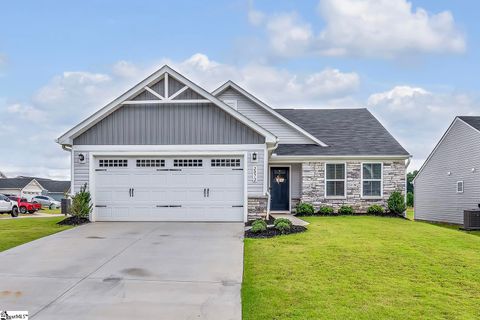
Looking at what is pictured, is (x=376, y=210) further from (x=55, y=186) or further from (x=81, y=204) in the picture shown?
(x=55, y=186)

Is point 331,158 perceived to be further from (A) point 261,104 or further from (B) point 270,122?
(A) point 261,104

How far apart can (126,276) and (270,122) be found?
13.3m

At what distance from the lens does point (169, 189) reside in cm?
1409

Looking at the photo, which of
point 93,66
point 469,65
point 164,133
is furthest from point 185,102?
point 469,65

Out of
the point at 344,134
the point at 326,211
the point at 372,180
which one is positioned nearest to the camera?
the point at 326,211

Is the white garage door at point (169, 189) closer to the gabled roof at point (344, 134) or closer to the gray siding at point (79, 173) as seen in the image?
the gray siding at point (79, 173)

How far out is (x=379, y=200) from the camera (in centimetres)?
1809

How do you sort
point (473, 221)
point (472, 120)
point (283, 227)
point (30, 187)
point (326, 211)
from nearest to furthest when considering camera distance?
1. point (283, 227)
2. point (473, 221)
3. point (326, 211)
4. point (472, 120)
5. point (30, 187)

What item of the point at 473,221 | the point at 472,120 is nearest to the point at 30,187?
the point at 472,120

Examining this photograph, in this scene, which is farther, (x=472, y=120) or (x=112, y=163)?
(x=472, y=120)

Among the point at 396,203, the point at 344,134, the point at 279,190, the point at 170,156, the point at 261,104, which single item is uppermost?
the point at 261,104

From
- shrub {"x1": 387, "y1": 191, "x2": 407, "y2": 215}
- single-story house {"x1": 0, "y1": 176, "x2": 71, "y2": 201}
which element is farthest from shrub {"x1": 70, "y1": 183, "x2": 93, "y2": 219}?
single-story house {"x1": 0, "y1": 176, "x2": 71, "y2": 201}

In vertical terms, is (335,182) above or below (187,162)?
below

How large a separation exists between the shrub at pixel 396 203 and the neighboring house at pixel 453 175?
382cm
